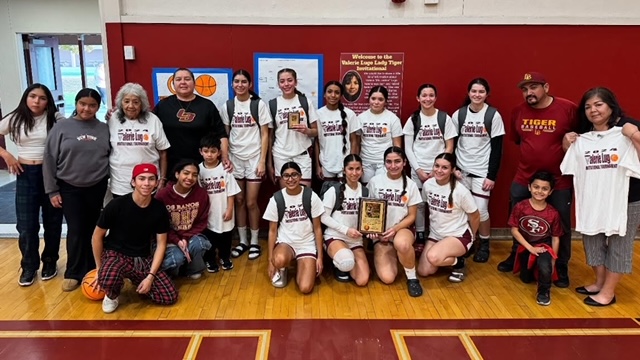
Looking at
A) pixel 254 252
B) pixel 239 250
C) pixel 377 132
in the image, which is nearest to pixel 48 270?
pixel 239 250

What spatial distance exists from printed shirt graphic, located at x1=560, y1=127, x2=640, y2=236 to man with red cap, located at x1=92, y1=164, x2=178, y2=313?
330 cm

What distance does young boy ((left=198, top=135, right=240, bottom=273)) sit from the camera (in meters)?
4.26

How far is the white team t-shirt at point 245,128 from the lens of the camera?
15.0 ft

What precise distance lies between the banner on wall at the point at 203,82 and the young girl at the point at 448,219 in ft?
7.73

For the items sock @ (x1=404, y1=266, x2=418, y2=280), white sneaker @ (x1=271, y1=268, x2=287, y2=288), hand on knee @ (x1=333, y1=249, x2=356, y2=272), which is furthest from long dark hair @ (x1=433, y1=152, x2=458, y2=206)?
white sneaker @ (x1=271, y1=268, x2=287, y2=288)

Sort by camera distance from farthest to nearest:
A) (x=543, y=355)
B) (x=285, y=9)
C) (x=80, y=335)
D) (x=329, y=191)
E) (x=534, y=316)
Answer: (x=285, y=9)
(x=329, y=191)
(x=534, y=316)
(x=80, y=335)
(x=543, y=355)

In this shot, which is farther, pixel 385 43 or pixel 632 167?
pixel 385 43

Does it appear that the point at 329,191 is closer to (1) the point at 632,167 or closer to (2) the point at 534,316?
(2) the point at 534,316

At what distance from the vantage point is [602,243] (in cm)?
379

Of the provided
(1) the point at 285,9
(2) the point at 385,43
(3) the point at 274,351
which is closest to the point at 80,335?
(3) the point at 274,351

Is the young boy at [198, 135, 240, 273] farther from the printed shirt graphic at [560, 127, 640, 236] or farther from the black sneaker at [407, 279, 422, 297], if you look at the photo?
the printed shirt graphic at [560, 127, 640, 236]

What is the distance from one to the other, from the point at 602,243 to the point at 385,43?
279cm

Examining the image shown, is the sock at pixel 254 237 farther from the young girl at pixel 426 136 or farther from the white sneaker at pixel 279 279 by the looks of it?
the young girl at pixel 426 136

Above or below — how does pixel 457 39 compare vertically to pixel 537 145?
above
